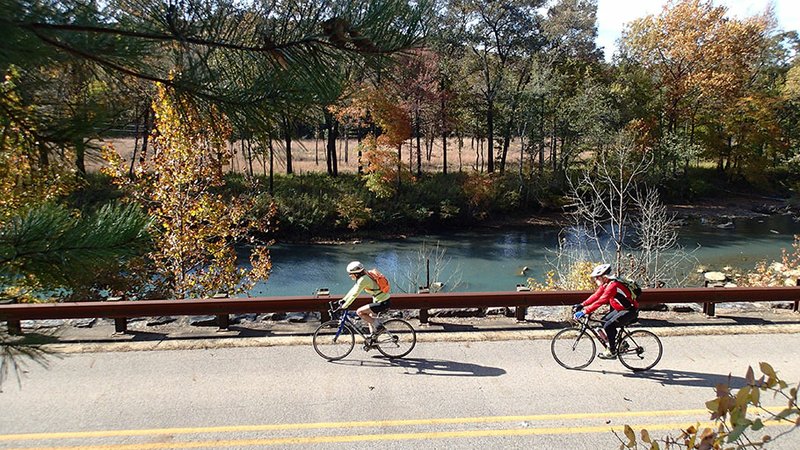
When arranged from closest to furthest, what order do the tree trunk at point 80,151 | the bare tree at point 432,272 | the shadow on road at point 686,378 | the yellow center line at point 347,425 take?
the tree trunk at point 80,151, the yellow center line at point 347,425, the shadow on road at point 686,378, the bare tree at point 432,272

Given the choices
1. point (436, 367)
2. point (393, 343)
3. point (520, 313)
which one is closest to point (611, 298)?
point (520, 313)

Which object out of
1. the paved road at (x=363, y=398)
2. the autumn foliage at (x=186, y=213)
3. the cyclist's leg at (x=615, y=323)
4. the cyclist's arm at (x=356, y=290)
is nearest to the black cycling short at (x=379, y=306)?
the cyclist's arm at (x=356, y=290)

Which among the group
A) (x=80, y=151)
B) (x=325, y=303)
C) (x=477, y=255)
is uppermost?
(x=80, y=151)

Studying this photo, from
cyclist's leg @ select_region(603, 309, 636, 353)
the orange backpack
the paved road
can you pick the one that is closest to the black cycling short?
the orange backpack

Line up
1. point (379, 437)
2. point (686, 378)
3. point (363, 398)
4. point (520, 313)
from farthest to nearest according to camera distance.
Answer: point (520, 313)
point (686, 378)
point (363, 398)
point (379, 437)

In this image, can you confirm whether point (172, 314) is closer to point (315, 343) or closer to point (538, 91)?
point (315, 343)

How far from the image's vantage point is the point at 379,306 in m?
8.88

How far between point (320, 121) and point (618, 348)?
22.4 feet

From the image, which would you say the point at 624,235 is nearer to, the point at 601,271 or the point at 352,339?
the point at 601,271

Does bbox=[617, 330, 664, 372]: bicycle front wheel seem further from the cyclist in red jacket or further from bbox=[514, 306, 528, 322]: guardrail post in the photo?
bbox=[514, 306, 528, 322]: guardrail post

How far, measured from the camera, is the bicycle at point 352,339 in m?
8.76

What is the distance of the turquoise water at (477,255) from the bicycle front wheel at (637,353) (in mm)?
11527

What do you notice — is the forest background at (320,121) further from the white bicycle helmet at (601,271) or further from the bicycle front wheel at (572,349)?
the bicycle front wheel at (572,349)

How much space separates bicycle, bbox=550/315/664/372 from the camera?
326 inches
